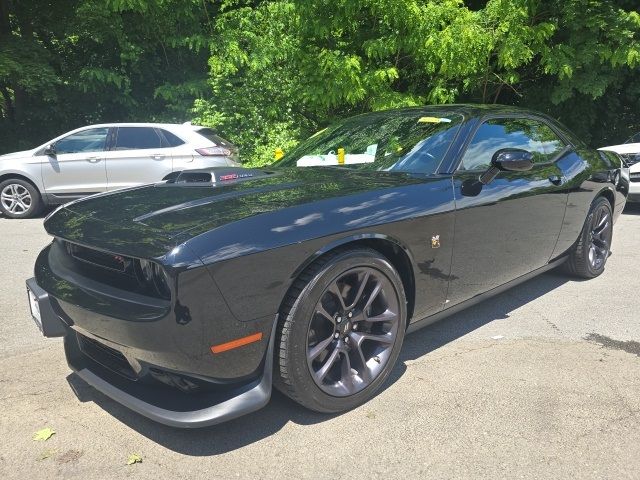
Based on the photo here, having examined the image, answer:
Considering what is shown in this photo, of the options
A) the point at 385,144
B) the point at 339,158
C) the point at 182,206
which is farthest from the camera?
the point at 339,158

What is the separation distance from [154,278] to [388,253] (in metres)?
1.26

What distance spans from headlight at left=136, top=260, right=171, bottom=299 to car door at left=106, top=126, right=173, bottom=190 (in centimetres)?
686

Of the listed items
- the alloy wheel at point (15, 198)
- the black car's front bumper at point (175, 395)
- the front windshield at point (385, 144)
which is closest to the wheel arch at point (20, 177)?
the alloy wheel at point (15, 198)

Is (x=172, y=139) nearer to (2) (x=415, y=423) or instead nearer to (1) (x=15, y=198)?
(1) (x=15, y=198)

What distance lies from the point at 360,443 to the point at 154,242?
4.26 feet

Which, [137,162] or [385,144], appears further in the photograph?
[137,162]

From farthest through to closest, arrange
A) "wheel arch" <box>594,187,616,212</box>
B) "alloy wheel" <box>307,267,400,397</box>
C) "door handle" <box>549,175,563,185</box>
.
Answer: "wheel arch" <box>594,187,616,212</box> < "door handle" <box>549,175,563,185</box> < "alloy wheel" <box>307,267,400,397</box>

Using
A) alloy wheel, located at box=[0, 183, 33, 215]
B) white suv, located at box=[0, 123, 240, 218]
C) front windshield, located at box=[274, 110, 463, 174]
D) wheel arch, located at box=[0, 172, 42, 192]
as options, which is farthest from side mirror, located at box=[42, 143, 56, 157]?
front windshield, located at box=[274, 110, 463, 174]

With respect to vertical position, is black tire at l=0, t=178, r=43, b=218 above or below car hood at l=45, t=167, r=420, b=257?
below

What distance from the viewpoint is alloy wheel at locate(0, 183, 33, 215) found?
8.91m

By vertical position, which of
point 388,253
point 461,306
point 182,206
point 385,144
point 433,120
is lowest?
point 461,306

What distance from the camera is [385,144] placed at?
367cm

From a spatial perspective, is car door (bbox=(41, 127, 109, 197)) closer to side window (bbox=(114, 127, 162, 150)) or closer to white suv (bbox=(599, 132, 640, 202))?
side window (bbox=(114, 127, 162, 150))

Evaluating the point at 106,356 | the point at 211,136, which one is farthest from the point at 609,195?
the point at 211,136
